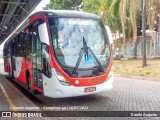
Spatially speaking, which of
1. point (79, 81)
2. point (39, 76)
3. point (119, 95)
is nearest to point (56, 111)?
point (79, 81)

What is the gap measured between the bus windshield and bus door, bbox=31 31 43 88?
92 centimetres

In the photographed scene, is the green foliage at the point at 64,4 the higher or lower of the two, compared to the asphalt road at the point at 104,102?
higher

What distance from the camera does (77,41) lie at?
8617 millimetres

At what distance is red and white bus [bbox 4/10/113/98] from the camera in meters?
8.14

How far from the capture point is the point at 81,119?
6.81 metres

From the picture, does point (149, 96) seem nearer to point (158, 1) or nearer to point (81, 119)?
point (81, 119)

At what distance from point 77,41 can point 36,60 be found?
1805mm

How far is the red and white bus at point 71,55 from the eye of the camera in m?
8.14

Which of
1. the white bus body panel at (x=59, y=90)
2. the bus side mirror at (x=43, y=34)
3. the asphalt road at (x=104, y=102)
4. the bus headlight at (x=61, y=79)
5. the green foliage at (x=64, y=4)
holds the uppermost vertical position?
the green foliage at (x=64, y=4)

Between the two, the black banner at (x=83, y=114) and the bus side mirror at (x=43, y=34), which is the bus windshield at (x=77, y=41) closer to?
the bus side mirror at (x=43, y=34)

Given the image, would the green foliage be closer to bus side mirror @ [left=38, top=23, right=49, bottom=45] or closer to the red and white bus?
the red and white bus

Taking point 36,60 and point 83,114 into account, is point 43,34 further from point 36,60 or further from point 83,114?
point 83,114

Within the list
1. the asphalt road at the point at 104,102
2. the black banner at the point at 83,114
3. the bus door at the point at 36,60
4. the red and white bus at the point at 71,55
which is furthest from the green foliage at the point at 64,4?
the black banner at the point at 83,114

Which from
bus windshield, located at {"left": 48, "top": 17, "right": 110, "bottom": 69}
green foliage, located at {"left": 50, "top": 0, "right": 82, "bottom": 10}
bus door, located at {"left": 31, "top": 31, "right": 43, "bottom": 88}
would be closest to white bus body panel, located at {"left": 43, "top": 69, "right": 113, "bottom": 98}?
bus windshield, located at {"left": 48, "top": 17, "right": 110, "bottom": 69}
